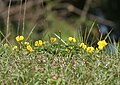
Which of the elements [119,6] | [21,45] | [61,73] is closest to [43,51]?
[21,45]

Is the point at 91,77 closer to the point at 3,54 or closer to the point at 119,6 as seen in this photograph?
the point at 3,54

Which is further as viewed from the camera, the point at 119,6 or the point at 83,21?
the point at 119,6

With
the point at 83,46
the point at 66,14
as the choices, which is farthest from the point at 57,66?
the point at 66,14

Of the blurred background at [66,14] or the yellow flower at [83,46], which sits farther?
the blurred background at [66,14]

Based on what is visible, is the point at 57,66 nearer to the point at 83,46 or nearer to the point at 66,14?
the point at 83,46

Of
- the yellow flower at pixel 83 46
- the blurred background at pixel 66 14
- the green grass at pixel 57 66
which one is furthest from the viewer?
the blurred background at pixel 66 14

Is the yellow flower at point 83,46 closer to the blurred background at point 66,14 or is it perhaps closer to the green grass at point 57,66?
the green grass at point 57,66

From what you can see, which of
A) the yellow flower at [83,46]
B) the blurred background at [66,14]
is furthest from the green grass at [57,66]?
the blurred background at [66,14]

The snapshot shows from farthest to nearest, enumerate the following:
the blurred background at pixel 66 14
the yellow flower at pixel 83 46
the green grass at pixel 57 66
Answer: the blurred background at pixel 66 14
the yellow flower at pixel 83 46
the green grass at pixel 57 66
